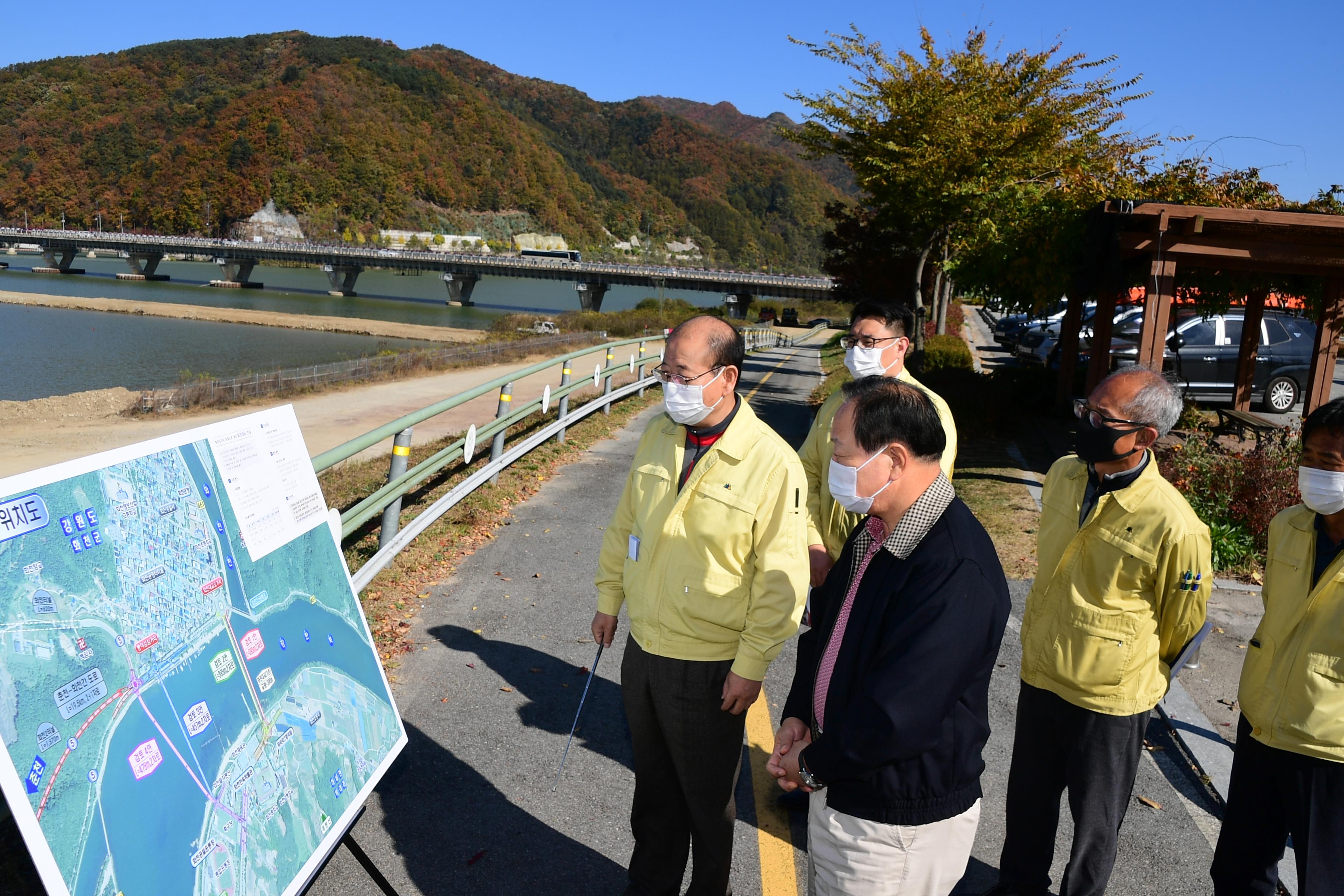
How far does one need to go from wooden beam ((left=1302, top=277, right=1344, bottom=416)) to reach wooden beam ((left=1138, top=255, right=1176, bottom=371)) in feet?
6.15

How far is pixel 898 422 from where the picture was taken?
2160 millimetres

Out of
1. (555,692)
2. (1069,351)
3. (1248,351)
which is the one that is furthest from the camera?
(1069,351)

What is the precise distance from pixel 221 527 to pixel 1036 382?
15007 mm

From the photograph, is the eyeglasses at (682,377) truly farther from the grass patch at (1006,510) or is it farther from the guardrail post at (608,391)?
the guardrail post at (608,391)

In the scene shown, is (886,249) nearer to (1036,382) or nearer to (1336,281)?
(1036,382)

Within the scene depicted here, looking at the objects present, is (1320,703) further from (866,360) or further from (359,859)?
(359,859)

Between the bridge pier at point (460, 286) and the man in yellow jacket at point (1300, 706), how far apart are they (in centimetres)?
9392

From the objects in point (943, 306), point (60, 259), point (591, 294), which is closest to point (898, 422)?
point (943, 306)

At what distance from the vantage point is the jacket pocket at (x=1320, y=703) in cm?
255

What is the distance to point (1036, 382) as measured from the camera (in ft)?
50.4

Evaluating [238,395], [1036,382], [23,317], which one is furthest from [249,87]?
[1036,382]

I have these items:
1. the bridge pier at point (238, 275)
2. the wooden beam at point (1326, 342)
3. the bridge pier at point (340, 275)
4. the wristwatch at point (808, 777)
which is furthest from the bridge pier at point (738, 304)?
the wristwatch at point (808, 777)

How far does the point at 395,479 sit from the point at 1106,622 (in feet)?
14.3

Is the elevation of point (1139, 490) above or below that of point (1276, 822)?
above
